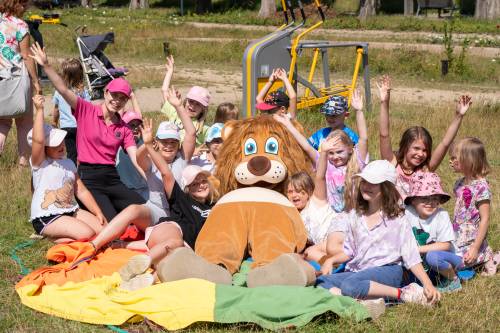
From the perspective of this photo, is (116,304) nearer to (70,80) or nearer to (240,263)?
(240,263)

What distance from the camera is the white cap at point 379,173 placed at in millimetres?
5020

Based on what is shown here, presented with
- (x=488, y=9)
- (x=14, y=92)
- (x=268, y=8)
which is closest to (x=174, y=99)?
(x=14, y=92)

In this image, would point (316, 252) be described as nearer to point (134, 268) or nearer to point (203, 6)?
point (134, 268)

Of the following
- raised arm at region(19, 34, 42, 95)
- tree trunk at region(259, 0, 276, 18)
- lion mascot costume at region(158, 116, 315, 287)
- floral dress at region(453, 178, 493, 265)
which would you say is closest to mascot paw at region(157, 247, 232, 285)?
lion mascot costume at region(158, 116, 315, 287)

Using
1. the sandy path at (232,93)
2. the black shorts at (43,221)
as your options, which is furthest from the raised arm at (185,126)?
the sandy path at (232,93)

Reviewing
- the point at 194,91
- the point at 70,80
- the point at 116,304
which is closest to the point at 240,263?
the point at 116,304

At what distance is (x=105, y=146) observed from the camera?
679 centimetres

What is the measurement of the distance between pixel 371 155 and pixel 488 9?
93.4 ft

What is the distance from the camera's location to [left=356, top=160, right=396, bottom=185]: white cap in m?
5.02

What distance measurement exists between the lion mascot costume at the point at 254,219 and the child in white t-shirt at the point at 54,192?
40.8 inches

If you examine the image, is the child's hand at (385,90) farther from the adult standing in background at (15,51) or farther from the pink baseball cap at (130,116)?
the adult standing in background at (15,51)

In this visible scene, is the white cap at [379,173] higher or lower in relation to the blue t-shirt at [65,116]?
higher

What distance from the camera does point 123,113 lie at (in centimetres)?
727

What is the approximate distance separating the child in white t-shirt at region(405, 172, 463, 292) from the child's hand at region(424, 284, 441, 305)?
46 cm
